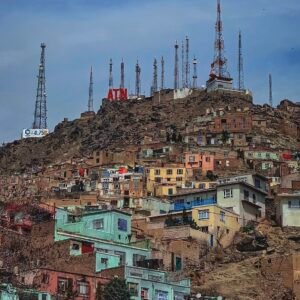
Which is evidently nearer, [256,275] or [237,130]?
[256,275]

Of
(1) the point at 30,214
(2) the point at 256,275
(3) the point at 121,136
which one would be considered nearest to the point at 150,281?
(2) the point at 256,275

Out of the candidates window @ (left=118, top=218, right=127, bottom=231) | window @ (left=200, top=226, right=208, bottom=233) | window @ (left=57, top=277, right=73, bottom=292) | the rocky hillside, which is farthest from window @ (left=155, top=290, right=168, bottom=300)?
the rocky hillside

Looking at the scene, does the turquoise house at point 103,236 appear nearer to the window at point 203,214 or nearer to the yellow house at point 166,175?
the window at point 203,214

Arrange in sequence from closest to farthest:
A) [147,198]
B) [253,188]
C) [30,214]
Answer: [30,214] < [253,188] < [147,198]

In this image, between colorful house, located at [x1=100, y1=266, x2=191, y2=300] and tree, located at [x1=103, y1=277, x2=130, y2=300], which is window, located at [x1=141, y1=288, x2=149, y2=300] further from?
tree, located at [x1=103, y1=277, x2=130, y2=300]

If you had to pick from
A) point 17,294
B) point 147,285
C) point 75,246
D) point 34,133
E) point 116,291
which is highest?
point 34,133

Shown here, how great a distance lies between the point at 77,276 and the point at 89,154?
53177 mm

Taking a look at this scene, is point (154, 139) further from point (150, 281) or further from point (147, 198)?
point (150, 281)

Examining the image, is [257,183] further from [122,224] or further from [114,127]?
[114,127]

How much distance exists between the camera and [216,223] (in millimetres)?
54844

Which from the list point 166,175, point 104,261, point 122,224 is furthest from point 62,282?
point 166,175

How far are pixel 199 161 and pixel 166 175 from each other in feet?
14.1

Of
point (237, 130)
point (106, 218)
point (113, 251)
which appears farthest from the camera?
point (237, 130)

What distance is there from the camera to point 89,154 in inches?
3629
